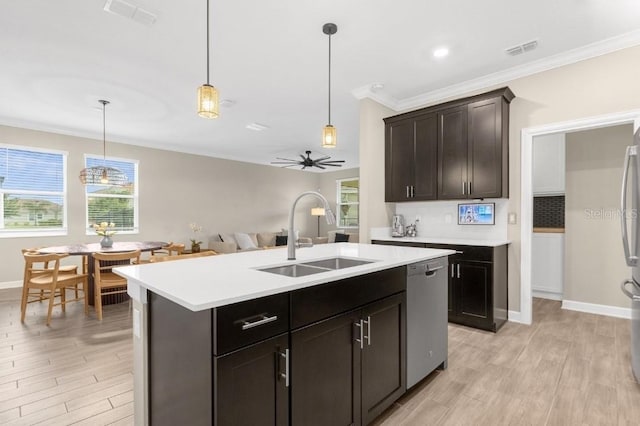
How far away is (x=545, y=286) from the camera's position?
4395 millimetres

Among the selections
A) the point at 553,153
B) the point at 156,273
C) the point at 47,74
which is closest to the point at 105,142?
the point at 47,74

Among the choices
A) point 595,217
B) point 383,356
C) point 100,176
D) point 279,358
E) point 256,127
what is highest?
point 256,127

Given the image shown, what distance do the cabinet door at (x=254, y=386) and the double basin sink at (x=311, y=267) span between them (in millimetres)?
606

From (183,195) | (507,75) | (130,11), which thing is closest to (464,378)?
(507,75)

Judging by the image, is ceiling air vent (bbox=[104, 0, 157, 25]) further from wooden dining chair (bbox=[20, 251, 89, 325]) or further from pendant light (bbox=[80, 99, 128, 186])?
wooden dining chair (bbox=[20, 251, 89, 325])

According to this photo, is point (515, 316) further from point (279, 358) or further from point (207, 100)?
point (207, 100)

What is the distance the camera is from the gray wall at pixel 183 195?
552 cm

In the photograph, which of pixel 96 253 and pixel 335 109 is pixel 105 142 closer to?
pixel 96 253

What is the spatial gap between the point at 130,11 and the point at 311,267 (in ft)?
8.04

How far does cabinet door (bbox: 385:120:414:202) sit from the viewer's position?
4094 millimetres

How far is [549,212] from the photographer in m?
4.62

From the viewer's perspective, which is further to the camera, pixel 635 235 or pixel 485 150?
pixel 485 150

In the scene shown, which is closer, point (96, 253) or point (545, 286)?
point (96, 253)

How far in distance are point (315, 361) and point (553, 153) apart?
4.63 metres
